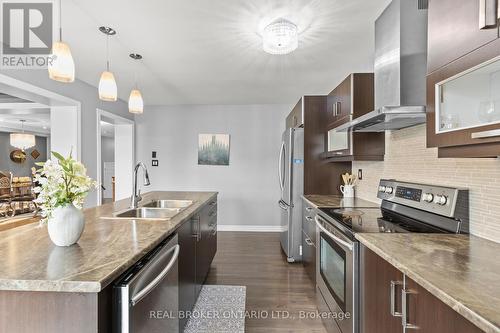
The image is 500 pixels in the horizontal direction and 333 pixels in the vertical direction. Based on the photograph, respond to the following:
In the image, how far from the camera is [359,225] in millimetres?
1655

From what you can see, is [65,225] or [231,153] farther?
[231,153]

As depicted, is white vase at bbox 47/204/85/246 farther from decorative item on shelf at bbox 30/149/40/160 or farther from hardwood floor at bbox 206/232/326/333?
decorative item on shelf at bbox 30/149/40/160

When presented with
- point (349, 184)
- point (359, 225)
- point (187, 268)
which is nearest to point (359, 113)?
point (349, 184)

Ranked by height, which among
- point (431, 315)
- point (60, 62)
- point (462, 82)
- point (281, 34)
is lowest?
point (431, 315)

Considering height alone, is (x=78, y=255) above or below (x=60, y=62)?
below

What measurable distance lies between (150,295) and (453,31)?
1.78 metres

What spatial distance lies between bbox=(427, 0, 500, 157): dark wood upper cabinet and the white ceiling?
0.97 meters

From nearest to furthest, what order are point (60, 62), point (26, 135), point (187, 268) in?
point (60, 62) → point (187, 268) → point (26, 135)

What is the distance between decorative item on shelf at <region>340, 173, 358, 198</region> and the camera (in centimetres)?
304

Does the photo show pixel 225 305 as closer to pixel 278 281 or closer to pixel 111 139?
pixel 278 281

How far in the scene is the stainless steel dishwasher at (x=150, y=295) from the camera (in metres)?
0.97

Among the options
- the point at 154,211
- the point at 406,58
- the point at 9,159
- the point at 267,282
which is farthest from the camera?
the point at 9,159

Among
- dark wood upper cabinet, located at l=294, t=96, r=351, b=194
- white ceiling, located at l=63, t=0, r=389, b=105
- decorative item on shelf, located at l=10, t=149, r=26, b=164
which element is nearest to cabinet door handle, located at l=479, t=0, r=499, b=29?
white ceiling, located at l=63, t=0, r=389, b=105

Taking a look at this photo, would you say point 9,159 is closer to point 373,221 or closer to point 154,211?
point 154,211
